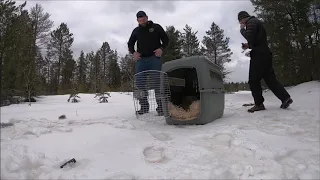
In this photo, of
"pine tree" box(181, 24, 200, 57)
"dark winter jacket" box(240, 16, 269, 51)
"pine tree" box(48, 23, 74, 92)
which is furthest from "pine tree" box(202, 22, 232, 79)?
"dark winter jacket" box(240, 16, 269, 51)

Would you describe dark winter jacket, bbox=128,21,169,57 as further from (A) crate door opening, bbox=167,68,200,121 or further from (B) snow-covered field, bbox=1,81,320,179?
(B) snow-covered field, bbox=1,81,320,179

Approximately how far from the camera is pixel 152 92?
3639 mm

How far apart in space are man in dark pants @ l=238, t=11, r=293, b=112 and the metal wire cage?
4.73 ft

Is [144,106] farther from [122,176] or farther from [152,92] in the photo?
[122,176]

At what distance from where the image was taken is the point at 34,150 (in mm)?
2150

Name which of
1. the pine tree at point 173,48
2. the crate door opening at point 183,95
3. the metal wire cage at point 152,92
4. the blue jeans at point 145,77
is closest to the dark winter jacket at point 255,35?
the crate door opening at point 183,95

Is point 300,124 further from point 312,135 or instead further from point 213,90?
point 213,90

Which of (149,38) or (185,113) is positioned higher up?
(149,38)

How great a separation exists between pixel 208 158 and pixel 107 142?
2.99ft

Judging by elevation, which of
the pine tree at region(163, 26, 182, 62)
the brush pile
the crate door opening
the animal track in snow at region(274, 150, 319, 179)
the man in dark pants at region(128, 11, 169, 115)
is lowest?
the animal track in snow at region(274, 150, 319, 179)

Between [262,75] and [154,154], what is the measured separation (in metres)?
2.53

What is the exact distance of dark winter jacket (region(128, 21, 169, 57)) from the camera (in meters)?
4.14

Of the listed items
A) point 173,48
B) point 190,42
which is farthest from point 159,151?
point 190,42

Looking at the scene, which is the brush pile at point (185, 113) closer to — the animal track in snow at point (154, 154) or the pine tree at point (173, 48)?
the animal track in snow at point (154, 154)
